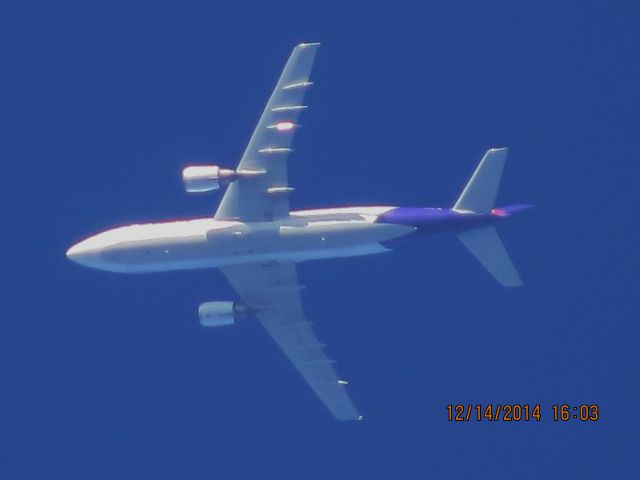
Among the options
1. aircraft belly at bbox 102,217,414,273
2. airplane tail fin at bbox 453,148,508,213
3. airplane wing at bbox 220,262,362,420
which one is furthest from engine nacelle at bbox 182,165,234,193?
airplane tail fin at bbox 453,148,508,213

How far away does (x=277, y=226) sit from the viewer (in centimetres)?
4175

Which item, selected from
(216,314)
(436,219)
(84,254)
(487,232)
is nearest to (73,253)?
(84,254)

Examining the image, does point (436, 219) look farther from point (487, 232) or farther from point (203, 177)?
Result: point (203, 177)

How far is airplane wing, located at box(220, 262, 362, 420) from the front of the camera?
43.8 metres

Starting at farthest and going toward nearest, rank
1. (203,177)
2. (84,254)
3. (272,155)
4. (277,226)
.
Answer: (84,254) → (272,155) → (277,226) → (203,177)

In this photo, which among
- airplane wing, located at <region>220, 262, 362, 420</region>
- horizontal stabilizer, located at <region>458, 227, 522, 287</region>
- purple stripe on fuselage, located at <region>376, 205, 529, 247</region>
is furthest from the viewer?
airplane wing, located at <region>220, 262, 362, 420</region>

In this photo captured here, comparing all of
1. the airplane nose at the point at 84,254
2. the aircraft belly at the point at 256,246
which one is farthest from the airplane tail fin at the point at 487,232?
the airplane nose at the point at 84,254

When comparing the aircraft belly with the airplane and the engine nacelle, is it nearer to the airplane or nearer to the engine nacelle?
the airplane

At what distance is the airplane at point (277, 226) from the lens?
136 feet

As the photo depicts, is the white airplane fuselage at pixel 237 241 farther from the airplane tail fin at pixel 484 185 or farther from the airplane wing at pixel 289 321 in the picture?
the airplane tail fin at pixel 484 185

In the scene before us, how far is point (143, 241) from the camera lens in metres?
42.2

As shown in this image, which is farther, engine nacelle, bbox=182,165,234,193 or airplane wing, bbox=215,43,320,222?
airplane wing, bbox=215,43,320,222

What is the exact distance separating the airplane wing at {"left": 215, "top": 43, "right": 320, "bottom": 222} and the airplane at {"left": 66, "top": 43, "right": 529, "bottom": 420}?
41mm

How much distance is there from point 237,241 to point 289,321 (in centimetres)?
476
